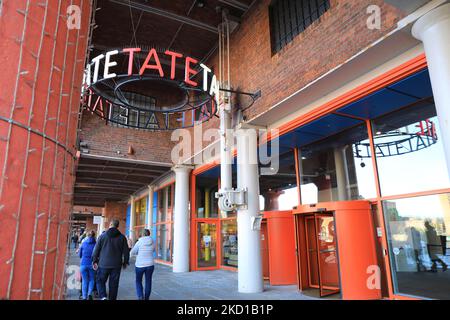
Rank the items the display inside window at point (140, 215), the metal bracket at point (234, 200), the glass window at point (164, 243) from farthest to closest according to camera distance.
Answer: the display inside window at point (140, 215)
the glass window at point (164, 243)
the metal bracket at point (234, 200)

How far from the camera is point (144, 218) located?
71.2 ft

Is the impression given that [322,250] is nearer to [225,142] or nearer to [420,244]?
[420,244]

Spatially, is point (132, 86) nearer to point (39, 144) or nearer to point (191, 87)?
point (191, 87)

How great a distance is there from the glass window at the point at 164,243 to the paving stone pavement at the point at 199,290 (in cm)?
441

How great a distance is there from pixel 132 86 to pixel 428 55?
11849mm

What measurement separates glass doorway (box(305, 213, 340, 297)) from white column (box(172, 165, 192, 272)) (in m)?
6.09

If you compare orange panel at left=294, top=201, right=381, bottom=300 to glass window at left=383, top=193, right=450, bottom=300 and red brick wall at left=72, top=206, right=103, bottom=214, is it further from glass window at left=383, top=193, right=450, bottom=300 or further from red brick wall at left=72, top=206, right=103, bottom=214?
red brick wall at left=72, top=206, right=103, bottom=214

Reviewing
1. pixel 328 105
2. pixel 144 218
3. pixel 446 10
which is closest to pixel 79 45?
pixel 446 10

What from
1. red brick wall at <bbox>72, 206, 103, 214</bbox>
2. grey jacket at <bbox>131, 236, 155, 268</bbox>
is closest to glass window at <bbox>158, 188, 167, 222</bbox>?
grey jacket at <bbox>131, 236, 155, 268</bbox>

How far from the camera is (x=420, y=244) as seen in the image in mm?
6566

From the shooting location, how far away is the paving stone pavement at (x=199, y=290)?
7938mm

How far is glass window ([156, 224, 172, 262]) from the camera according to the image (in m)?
16.3

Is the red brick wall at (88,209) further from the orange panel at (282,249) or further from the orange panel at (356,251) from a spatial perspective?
the orange panel at (356,251)

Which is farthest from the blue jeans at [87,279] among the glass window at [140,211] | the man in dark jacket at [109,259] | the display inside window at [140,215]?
the glass window at [140,211]
